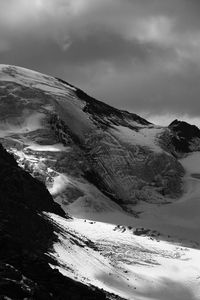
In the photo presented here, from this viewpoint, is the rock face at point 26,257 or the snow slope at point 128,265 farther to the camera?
the snow slope at point 128,265

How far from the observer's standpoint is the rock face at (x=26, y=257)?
218 feet

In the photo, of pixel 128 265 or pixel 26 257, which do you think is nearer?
pixel 26 257

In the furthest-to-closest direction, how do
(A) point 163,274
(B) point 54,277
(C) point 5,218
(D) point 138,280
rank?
(A) point 163,274, (D) point 138,280, (C) point 5,218, (B) point 54,277

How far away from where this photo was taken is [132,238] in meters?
166

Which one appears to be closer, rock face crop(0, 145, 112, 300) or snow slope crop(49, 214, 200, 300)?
rock face crop(0, 145, 112, 300)

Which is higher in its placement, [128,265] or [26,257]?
[26,257]

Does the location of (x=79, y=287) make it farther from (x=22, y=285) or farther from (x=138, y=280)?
(x=138, y=280)

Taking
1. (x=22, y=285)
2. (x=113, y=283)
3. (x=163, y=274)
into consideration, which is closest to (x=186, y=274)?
(x=163, y=274)

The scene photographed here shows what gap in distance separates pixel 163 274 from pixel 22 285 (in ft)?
213

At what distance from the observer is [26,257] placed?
3022 inches

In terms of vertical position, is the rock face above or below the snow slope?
above

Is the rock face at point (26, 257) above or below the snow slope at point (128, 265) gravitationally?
above

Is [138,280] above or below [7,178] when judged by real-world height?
below

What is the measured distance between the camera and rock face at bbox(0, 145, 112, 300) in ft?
218
